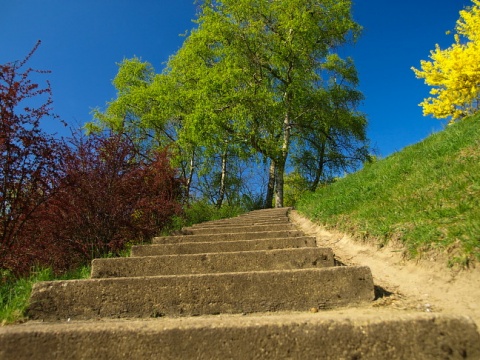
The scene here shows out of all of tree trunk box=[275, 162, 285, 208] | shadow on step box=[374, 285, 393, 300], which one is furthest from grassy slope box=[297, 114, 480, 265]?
tree trunk box=[275, 162, 285, 208]

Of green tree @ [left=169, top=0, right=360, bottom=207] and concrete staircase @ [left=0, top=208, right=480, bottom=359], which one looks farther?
green tree @ [left=169, top=0, right=360, bottom=207]

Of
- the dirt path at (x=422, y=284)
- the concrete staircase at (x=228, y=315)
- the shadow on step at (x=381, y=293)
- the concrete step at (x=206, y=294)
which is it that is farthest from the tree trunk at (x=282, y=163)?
the concrete step at (x=206, y=294)

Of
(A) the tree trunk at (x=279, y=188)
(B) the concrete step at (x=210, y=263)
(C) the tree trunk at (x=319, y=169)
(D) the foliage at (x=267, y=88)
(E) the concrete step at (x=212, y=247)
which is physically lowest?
(B) the concrete step at (x=210, y=263)

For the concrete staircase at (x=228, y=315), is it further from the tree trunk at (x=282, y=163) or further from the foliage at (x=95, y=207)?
the tree trunk at (x=282, y=163)

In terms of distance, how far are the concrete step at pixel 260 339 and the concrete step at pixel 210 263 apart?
1.41 meters

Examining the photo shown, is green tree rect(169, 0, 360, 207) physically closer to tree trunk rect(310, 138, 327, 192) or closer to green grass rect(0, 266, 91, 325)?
tree trunk rect(310, 138, 327, 192)

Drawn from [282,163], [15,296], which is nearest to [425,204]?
[15,296]

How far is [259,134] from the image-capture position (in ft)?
54.8

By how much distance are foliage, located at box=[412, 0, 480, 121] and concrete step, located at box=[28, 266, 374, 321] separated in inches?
453

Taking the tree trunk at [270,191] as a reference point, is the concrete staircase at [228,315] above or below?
below

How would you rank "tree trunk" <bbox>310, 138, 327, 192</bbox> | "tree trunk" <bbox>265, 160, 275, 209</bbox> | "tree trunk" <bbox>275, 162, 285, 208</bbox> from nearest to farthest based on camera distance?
"tree trunk" <bbox>275, 162, 285, 208</bbox> < "tree trunk" <bbox>265, 160, 275, 209</bbox> < "tree trunk" <bbox>310, 138, 327, 192</bbox>

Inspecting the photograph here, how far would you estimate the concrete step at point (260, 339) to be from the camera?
1674 millimetres

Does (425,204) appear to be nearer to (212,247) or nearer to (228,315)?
(212,247)

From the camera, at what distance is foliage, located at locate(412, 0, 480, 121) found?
11094 millimetres
